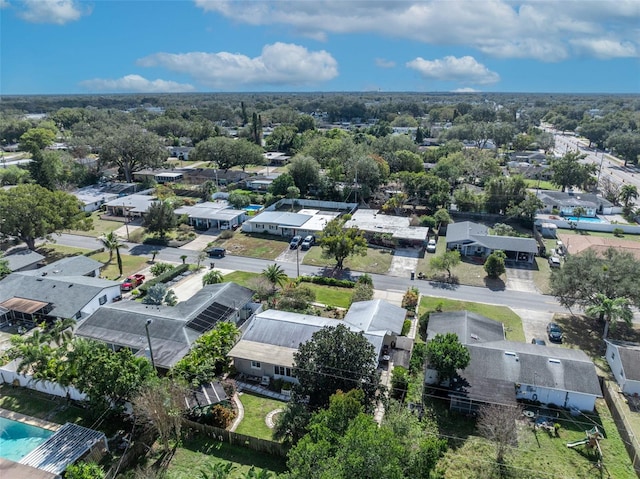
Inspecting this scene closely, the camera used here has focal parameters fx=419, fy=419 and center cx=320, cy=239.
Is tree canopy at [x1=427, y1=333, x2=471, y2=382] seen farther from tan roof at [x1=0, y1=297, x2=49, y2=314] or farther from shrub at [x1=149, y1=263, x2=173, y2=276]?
tan roof at [x1=0, y1=297, x2=49, y2=314]

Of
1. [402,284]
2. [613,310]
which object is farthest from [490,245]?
[613,310]

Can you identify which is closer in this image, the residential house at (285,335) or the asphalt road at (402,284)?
the residential house at (285,335)

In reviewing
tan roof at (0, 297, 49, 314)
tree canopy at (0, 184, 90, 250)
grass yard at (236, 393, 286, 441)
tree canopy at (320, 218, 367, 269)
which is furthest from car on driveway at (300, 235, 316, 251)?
tan roof at (0, 297, 49, 314)

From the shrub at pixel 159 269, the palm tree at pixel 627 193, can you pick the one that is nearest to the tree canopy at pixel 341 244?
the shrub at pixel 159 269

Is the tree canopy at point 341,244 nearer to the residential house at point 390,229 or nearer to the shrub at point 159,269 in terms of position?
the residential house at point 390,229

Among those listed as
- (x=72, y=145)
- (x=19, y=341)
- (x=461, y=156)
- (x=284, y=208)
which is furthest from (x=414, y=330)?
(x=72, y=145)
